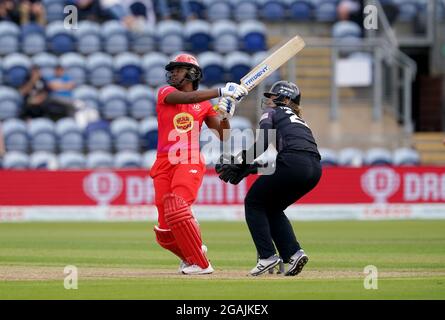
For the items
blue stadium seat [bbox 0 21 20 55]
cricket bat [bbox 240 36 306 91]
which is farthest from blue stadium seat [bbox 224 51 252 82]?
cricket bat [bbox 240 36 306 91]

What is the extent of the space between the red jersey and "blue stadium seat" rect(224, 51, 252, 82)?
12.4 meters

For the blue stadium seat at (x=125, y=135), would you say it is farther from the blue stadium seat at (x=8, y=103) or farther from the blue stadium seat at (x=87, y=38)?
the blue stadium seat at (x=87, y=38)

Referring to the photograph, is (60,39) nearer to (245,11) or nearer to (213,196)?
(245,11)

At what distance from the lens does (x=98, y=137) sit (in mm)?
21625

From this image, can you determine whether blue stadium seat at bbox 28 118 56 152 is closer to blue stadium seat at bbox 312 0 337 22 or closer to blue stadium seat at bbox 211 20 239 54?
blue stadium seat at bbox 211 20 239 54

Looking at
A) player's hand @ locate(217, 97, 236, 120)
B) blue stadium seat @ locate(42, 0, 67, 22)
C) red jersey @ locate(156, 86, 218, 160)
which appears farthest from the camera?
blue stadium seat @ locate(42, 0, 67, 22)

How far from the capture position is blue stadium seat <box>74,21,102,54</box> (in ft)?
77.4

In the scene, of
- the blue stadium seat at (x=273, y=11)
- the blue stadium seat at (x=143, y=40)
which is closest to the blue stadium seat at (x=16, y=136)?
the blue stadium seat at (x=143, y=40)

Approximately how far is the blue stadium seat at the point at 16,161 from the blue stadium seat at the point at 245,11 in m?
6.48

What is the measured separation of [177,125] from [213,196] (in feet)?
32.9

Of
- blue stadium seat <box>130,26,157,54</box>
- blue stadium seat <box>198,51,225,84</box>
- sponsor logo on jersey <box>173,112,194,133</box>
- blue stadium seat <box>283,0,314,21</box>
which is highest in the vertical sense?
blue stadium seat <box>283,0,314,21</box>

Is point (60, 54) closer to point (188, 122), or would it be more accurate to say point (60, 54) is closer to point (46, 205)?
point (46, 205)

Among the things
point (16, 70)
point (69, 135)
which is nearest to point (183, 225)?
point (69, 135)

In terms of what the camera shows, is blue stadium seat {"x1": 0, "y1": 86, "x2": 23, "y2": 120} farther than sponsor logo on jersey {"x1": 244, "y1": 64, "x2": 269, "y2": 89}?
Yes
